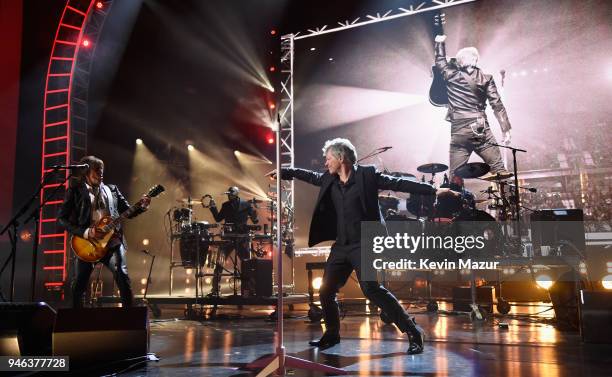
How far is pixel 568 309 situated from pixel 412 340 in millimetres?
2750

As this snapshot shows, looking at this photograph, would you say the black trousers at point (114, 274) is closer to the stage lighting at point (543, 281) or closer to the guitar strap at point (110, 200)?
the guitar strap at point (110, 200)

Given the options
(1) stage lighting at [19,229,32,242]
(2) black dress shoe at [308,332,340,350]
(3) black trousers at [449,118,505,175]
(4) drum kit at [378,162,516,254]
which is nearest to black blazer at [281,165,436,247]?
(2) black dress shoe at [308,332,340,350]

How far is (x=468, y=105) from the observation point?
34.9 feet

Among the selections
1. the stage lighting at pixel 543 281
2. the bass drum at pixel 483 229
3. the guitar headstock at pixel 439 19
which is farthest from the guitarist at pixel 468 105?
the stage lighting at pixel 543 281

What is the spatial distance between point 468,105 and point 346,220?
24.4 feet

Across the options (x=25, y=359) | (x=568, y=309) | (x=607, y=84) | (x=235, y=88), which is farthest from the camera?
(x=235, y=88)

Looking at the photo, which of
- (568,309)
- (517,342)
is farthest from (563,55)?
(517,342)

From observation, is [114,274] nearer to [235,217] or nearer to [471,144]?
[235,217]

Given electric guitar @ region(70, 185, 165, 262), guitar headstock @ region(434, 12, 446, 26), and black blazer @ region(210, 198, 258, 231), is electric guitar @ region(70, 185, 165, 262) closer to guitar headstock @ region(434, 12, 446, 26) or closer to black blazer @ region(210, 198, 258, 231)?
black blazer @ region(210, 198, 258, 231)

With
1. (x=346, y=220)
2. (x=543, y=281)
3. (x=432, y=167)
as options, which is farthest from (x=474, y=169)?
(x=346, y=220)

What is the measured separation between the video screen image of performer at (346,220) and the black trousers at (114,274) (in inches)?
75.1

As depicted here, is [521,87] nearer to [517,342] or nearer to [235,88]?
[517,342]

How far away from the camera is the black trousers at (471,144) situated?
10.3 metres

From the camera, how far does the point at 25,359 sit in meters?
3.29
